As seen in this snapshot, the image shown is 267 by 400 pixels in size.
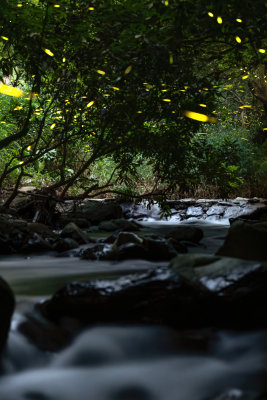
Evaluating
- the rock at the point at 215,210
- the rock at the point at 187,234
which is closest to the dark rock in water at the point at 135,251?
the rock at the point at 187,234

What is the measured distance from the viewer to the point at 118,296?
7.40ft

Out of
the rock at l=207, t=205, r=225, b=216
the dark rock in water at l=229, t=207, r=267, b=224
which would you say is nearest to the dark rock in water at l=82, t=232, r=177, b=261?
the dark rock in water at l=229, t=207, r=267, b=224

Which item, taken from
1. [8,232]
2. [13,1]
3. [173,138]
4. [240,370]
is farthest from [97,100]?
[240,370]

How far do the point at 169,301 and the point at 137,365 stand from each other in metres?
0.48

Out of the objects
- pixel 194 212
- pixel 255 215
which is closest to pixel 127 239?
pixel 255 215

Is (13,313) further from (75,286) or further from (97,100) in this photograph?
(97,100)

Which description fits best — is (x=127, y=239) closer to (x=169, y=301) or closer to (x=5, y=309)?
(x=169, y=301)

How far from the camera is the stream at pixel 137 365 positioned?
165cm

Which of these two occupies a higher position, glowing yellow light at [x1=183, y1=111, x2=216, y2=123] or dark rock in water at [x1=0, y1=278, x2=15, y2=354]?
glowing yellow light at [x1=183, y1=111, x2=216, y2=123]

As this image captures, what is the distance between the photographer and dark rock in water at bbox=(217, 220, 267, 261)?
337 cm

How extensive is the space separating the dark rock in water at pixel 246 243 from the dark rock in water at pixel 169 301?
97cm

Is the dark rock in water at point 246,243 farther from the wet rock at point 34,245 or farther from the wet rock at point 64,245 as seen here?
the wet rock at point 34,245

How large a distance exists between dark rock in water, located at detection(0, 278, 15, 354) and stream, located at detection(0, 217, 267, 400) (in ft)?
0.13

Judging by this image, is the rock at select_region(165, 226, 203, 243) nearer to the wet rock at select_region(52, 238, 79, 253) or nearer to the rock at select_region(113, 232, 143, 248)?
the rock at select_region(113, 232, 143, 248)
